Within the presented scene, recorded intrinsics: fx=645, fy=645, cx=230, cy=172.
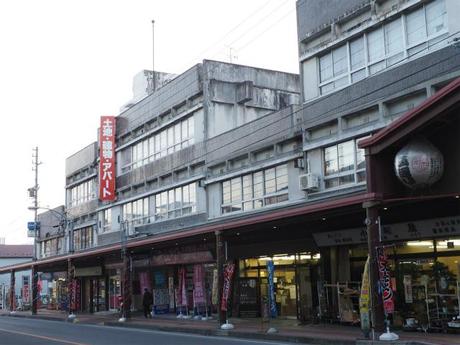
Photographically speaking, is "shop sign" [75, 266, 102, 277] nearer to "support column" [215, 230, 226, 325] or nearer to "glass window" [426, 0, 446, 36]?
"support column" [215, 230, 226, 325]

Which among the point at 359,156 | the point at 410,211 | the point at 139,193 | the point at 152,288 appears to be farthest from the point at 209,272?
the point at 410,211

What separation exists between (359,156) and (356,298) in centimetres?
497

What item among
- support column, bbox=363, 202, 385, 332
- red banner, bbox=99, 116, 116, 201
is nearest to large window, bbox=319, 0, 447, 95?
support column, bbox=363, 202, 385, 332

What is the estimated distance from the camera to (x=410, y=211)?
65.1 ft

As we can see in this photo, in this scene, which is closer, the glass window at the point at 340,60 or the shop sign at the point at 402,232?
the shop sign at the point at 402,232

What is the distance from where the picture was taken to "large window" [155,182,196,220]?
3306 centimetres

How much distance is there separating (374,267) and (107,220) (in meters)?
28.2

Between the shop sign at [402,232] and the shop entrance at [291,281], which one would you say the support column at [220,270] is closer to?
the shop entrance at [291,281]

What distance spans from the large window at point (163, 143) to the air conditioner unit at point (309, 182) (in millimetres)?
10238

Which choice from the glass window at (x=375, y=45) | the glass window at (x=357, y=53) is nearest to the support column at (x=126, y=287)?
the glass window at (x=357, y=53)

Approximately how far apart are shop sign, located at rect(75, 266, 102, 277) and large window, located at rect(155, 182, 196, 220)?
9.41 meters

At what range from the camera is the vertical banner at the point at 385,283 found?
16781mm

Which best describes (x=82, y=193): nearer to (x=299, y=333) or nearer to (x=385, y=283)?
(x=299, y=333)

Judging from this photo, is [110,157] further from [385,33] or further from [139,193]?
[385,33]
